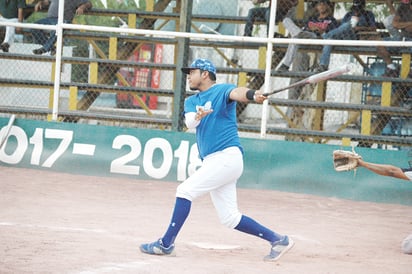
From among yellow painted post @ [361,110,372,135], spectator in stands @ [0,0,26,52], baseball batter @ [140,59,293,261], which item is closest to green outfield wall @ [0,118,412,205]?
yellow painted post @ [361,110,372,135]

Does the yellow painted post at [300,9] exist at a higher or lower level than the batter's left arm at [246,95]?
higher

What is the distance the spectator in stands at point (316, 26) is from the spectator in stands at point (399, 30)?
1013 mm

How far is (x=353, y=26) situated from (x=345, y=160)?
6630 mm

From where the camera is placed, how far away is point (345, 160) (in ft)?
27.4

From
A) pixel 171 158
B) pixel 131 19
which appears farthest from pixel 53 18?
pixel 171 158

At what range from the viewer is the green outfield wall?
12.7 metres

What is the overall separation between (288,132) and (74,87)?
415 cm

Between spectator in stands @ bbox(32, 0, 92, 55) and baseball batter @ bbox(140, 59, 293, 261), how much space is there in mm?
8422

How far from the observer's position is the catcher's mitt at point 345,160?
825 cm

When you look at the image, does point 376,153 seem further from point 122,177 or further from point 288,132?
point 122,177

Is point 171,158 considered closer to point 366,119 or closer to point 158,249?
point 366,119

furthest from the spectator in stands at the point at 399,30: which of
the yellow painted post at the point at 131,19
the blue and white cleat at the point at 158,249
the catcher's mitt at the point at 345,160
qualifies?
the blue and white cleat at the point at 158,249

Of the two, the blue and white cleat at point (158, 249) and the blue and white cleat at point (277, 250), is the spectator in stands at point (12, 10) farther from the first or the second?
the blue and white cleat at point (277, 250)

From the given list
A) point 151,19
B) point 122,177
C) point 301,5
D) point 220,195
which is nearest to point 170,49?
point 151,19
